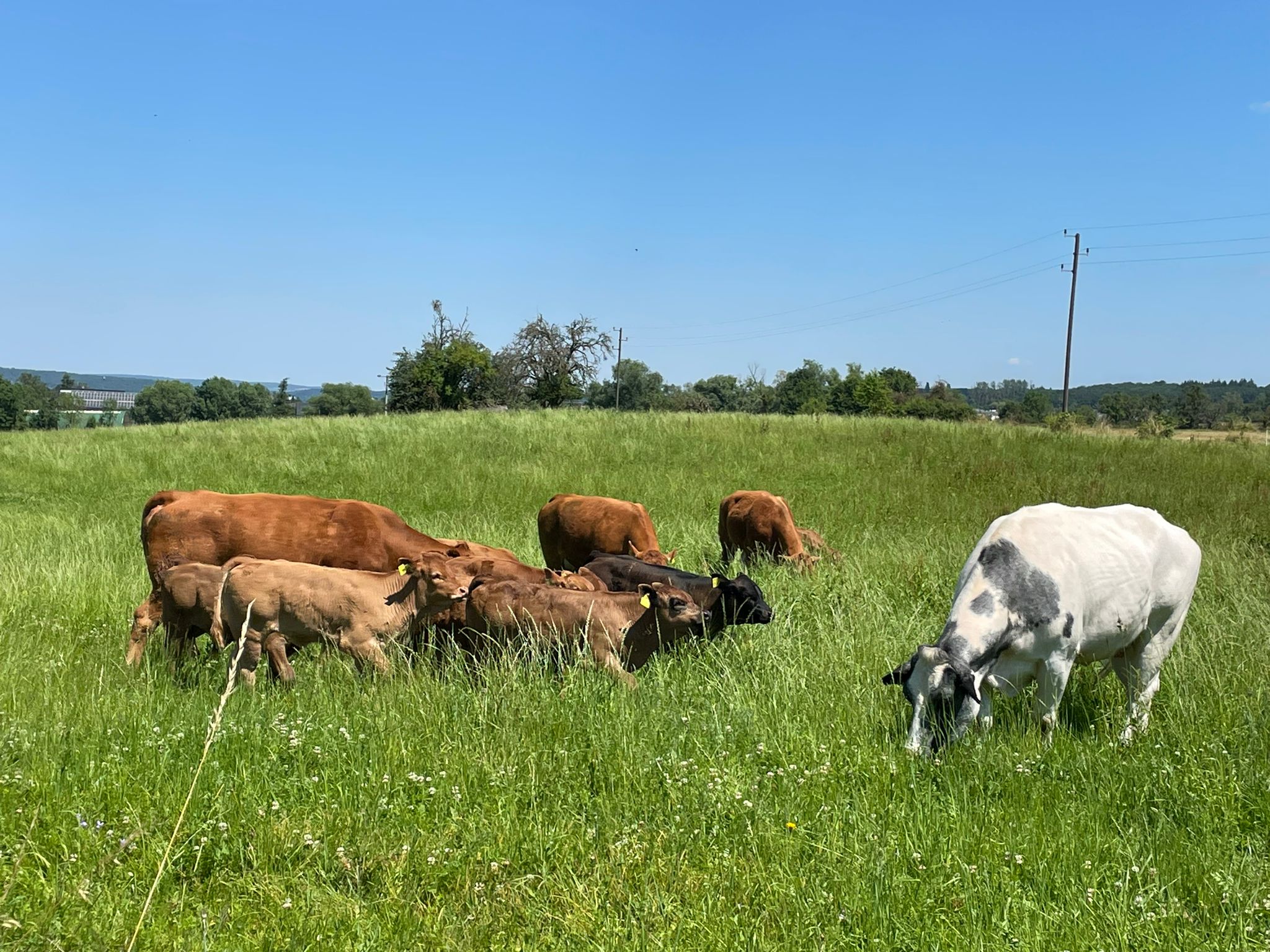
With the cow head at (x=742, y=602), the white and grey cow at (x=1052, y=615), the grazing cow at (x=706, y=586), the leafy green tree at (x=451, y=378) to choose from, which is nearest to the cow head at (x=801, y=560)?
the grazing cow at (x=706, y=586)

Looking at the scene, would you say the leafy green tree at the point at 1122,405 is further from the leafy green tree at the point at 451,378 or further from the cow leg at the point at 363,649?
the cow leg at the point at 363,649

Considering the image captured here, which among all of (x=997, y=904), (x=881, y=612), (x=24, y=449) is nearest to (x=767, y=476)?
(x=881, y=612)

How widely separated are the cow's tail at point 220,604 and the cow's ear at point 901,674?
491 centimetres

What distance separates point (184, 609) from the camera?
752 centimetres

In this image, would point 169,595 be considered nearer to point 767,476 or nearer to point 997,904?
point 997,904

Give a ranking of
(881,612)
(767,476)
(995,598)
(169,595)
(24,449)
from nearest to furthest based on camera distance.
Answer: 1. (995,598)
2. (169,595)
3. (881,612)
4. (767,476)
5. (24,449)

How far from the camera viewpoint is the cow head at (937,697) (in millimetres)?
5496

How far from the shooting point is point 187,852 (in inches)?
170

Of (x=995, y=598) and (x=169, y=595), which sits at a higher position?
(x=995, y=598)

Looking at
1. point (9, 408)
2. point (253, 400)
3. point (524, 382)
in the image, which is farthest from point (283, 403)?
point (524, 382)

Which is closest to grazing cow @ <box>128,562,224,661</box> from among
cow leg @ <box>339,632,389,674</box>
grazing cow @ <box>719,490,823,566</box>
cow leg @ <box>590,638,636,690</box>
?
cow leg @ <box>339,632,389,674</box>

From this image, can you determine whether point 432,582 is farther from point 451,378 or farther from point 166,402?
point 166,402

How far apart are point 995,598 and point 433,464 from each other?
54.0 feet

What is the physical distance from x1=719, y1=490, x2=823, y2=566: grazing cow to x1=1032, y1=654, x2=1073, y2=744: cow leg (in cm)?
560
